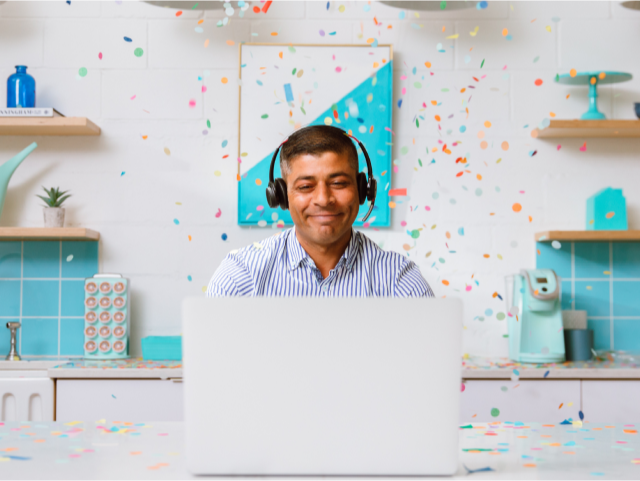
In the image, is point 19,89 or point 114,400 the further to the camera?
point 19,89

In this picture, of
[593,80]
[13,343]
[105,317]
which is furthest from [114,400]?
[593,80]

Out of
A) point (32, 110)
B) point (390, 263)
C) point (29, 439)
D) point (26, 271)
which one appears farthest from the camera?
point (26, 271)

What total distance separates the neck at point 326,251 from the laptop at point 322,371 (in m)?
0.86

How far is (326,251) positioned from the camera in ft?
5.47

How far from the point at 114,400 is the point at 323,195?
1217 millimetres

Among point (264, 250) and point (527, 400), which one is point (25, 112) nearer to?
point (264, 250)

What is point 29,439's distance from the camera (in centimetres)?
111

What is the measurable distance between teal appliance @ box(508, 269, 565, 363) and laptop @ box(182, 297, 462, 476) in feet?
5.63

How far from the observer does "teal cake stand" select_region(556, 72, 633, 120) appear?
2.58m

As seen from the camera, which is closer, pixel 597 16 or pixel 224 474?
pixel 224 474

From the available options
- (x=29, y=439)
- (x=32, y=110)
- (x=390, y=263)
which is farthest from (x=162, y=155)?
(x=29, y=439)

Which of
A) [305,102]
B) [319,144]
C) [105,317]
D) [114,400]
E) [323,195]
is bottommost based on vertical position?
[114,400]

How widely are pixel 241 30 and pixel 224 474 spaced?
2.27 metres

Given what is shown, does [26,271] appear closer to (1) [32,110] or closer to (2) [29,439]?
(1) [32,110]
